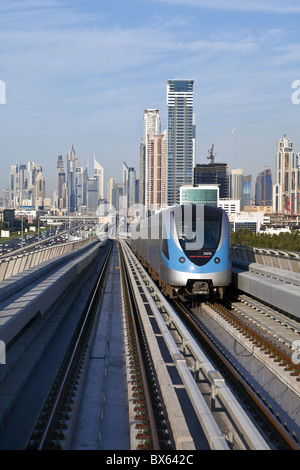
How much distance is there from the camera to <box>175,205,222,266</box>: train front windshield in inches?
645

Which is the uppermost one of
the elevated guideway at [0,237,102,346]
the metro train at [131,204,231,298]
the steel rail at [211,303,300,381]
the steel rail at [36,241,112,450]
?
the metro train at [131,204,231,298]

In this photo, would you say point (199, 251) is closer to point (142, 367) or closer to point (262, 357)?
point (262, 357)

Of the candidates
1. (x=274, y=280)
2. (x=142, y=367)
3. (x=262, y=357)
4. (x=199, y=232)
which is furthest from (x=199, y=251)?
(x=142, y=367)

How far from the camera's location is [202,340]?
12789 millimetres

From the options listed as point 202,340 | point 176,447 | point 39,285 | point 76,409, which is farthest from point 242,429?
point 39,285

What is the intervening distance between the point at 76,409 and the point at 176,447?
2.30 meters

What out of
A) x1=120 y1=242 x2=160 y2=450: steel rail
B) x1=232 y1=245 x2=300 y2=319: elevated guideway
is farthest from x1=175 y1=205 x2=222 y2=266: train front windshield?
x1=120 y1=242 x2=160 y2=450: steel rail

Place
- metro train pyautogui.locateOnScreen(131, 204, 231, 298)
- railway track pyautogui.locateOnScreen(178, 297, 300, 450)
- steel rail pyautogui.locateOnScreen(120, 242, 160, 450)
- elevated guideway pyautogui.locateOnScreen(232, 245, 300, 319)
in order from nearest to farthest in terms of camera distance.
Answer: steel rail pyautogui.locateOnScreen(120, 242, 160, 450) < railway track pyautogui.locateOnScreen(178, 297, 300, 450) < elevated guideway pyautogui.locateOnScreen(232, 245, 300, 319) < metro train pyautogui.locateOnScreen(131, 204, 231, 298)

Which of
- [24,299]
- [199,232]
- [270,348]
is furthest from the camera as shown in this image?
[199,232]

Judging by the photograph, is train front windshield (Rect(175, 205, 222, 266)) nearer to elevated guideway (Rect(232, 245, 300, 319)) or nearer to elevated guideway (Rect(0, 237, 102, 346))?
elevated guideway (Rect(232, 245, 300, 319))

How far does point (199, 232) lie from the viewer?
54.7ft

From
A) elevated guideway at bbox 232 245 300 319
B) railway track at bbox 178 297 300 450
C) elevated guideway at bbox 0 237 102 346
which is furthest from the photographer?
elevated guideway at bbox 232 245 300 319

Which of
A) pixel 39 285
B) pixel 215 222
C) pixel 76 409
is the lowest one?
pixel 76 409
